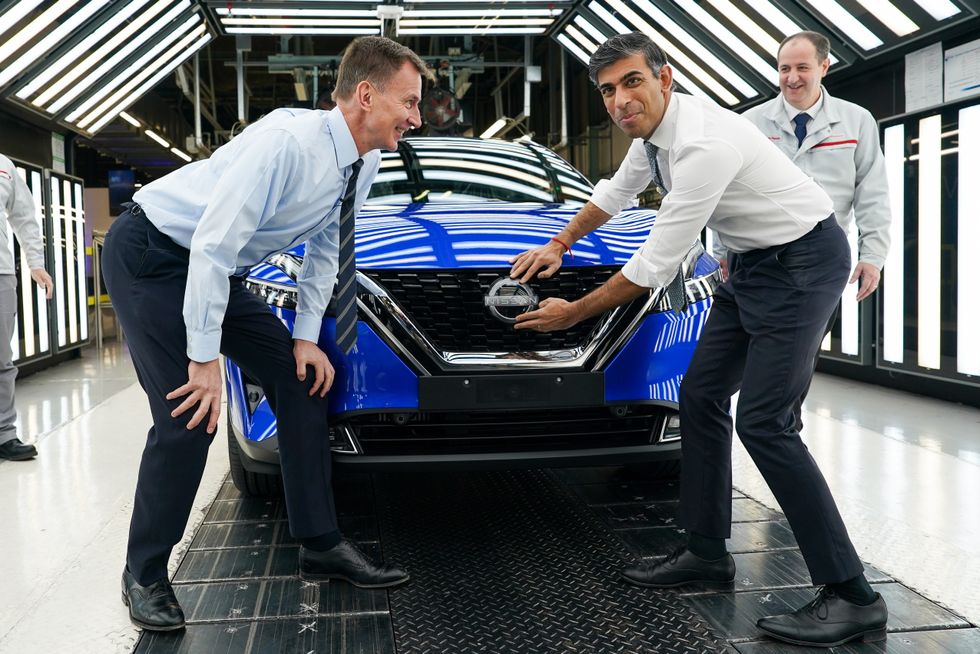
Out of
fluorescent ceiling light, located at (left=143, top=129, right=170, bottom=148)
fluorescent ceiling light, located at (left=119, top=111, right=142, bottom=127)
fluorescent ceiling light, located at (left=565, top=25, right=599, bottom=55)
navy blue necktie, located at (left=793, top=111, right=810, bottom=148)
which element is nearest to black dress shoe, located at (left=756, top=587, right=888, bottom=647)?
navy blue necktie, located at (left=793, top=111, right=810, bottom=148)

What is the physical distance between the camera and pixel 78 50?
23.6ft

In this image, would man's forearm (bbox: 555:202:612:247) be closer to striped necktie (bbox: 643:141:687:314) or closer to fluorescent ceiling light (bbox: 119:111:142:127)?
striped necktie (bbox: 643:141:687:314)

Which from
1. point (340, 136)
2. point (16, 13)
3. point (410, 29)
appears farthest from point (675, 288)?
point (410, 29)

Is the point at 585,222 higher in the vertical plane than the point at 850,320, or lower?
higher

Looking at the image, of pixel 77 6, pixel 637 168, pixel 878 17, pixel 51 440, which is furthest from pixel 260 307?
pixel 77 6

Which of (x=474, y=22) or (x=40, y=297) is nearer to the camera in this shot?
(x=40, y=297)

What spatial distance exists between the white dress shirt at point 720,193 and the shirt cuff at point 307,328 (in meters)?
0.85

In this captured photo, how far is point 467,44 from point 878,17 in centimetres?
654

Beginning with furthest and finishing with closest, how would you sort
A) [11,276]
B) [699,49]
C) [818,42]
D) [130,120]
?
1. [130,120]
2. [699,49]
3. [11,276]
4. [818,42]

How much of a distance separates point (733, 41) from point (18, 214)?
5258 mm

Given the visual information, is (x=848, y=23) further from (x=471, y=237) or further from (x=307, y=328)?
(x=307, y=328)

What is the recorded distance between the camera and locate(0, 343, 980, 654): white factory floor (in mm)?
2367

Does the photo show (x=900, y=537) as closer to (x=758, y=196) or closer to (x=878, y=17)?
(x=758, y=196)

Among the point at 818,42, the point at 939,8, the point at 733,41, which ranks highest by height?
the point at 733,41
